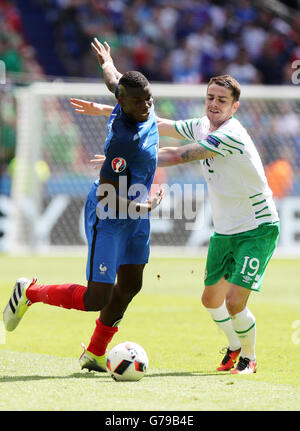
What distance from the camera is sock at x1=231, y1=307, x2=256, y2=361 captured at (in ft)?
22.0

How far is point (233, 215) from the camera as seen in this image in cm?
685

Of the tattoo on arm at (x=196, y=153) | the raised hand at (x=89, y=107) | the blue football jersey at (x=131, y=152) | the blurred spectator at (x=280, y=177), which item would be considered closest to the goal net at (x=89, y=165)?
the blurred spectator at (x=280, y=177)

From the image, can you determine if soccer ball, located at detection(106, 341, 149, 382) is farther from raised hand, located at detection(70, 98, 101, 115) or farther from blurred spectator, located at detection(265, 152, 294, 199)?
blurred spectator, located at detection(265, 152, 294, 199)

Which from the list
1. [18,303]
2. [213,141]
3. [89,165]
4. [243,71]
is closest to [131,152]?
[213,141]

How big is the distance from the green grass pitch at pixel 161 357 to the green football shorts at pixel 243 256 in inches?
24.4

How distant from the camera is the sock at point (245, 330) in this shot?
6.71 m

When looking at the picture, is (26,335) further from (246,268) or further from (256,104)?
(256,104)

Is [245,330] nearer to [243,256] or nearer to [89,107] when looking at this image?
[243,256]

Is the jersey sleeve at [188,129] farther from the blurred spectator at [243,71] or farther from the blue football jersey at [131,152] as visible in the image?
the blurred spectator at [243,71]

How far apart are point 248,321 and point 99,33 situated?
54.5ft

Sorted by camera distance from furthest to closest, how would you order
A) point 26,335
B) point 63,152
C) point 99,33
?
point 99,33, point 63,152, point 26,335

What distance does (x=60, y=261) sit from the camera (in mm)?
15953
